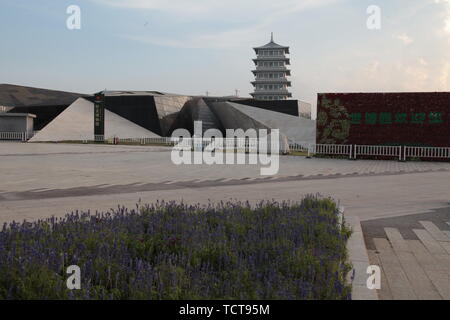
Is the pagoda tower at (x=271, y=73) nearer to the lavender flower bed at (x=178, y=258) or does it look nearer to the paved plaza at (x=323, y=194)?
the paved plaza at (x=323, y=194)

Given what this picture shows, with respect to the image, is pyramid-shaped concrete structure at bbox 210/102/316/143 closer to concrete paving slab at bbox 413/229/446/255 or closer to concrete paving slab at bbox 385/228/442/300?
concrete paving slab at bbox 413/229/446/255

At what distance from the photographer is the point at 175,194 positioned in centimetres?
996

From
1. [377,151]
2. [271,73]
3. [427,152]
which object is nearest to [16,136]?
[377,151]

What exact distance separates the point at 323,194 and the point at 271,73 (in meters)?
79.1

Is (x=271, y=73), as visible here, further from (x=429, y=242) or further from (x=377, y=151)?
(x=429, y=242)

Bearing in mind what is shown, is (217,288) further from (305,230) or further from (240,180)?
(240,180)

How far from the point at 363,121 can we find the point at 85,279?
24.0m

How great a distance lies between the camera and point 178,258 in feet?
13.2

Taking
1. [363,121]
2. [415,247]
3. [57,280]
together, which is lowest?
[415,247]

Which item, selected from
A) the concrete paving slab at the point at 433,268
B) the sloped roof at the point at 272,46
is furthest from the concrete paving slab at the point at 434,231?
the sloped roof at the point at 272,46

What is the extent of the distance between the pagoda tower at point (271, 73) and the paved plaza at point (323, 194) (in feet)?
230

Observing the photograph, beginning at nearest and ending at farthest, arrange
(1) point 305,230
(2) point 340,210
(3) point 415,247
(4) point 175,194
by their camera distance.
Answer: (1) point 305,230, (3) point 415,247, (2) point 340,210, (4) point 175,194

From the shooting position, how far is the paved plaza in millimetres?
5059

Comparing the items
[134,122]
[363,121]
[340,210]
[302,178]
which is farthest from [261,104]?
[340,210]
